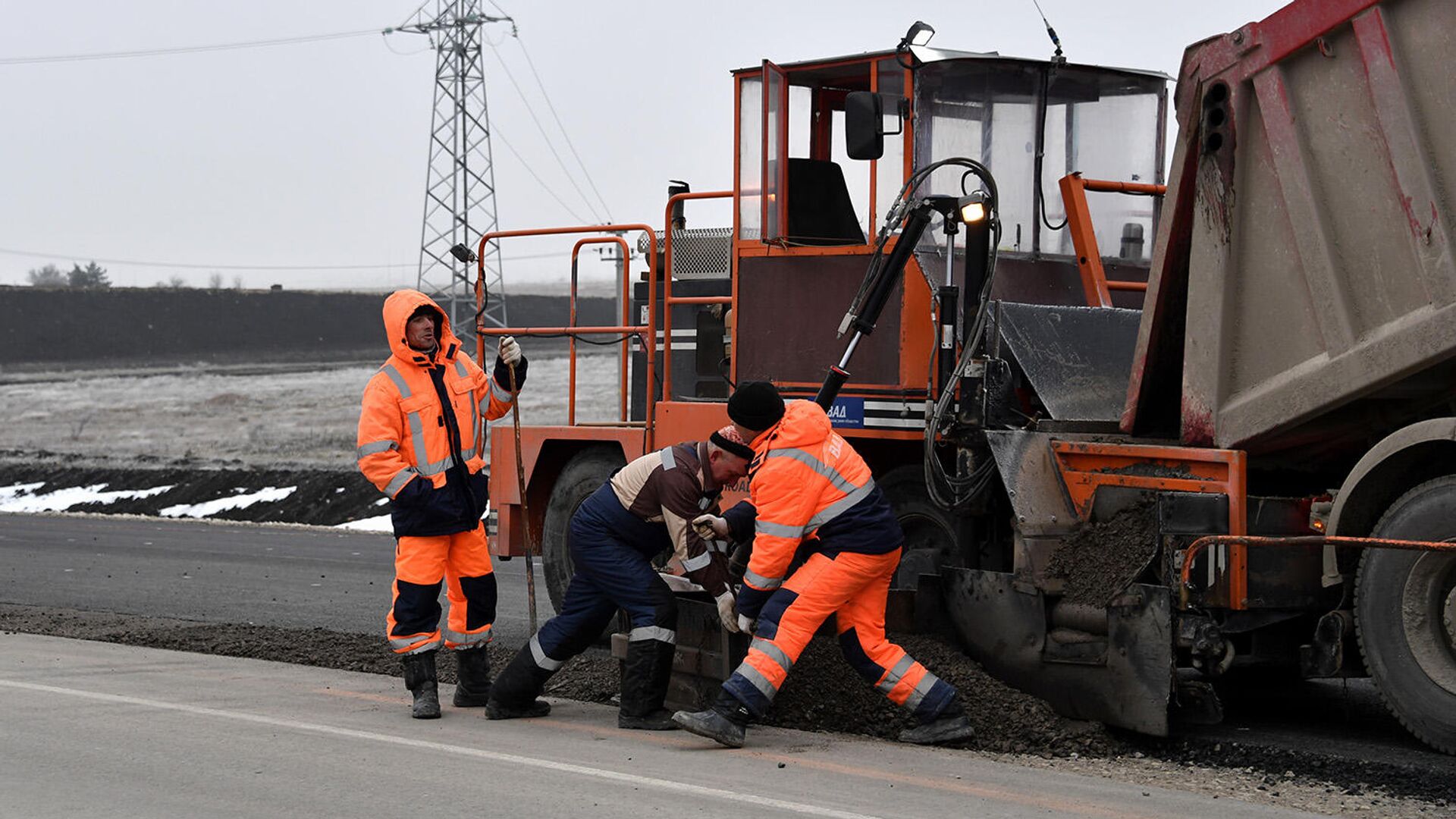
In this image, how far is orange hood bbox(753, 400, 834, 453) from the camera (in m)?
6.21

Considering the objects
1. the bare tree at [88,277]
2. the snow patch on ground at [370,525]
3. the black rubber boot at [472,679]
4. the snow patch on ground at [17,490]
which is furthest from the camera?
the bare tree at [88,277]

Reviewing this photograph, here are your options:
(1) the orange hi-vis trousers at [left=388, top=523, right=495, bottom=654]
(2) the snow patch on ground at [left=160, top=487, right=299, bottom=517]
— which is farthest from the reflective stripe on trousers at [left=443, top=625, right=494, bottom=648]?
(2) the snow patch on ground at [left=160, top=487, right=299, bottom=517]

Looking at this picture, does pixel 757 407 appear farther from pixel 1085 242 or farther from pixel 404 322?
pixel 1085 242

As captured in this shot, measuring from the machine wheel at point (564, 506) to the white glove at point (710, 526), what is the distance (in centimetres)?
311

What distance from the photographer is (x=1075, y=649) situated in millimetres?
6539

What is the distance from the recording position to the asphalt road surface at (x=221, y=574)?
423 inches

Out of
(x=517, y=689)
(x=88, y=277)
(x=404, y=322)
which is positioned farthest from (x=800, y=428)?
(x=88, y=277)

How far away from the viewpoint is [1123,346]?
7699 mm

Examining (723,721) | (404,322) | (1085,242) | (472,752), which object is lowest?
(472,752)

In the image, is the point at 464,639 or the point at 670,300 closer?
the point at 464,639

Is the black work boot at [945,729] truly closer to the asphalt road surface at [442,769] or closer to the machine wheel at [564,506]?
the asphalt road surface at [442,769]

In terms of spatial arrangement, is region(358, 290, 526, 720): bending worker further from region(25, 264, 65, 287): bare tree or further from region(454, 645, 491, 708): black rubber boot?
region(25, 264, 65, 287): bare tree

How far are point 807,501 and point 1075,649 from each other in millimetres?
1283

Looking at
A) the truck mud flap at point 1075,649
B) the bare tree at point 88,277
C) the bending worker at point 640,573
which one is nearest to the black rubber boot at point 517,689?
the bending worker at point 640,573
